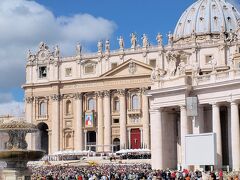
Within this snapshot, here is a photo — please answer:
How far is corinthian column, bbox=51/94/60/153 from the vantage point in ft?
328

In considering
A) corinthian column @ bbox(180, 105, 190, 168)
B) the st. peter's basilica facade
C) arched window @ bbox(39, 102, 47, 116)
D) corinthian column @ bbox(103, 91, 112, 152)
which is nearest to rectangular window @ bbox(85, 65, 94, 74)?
the st. peter's basilica facade

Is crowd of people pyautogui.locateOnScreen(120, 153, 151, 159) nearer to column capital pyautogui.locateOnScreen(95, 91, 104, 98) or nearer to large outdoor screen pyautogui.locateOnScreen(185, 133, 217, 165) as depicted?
column capital pyautogui.locateOnScreen(95, 91, 104, 98)

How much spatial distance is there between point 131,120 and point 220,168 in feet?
179

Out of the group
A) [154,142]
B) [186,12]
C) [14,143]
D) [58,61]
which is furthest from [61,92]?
[14,143]

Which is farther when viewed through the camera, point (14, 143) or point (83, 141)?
point (83, 141)

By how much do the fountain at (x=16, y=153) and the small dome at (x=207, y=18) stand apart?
301 feet

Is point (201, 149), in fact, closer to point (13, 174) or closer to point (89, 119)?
Result: point (13, 174)

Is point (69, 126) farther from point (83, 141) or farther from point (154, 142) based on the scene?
point (154, 142)

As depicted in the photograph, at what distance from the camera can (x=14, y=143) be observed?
99.4ft

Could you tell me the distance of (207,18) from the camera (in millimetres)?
123312

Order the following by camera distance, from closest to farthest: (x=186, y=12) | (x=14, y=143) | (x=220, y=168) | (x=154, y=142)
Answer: (x=14, y=143)
(x=220, y=168)
(x=154, y=142)
(x=186, y=12)

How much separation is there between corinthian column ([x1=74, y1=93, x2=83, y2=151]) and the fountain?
67.6 meters

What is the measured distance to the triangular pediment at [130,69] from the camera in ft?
310

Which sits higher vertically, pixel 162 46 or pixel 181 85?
pixel 162 46
